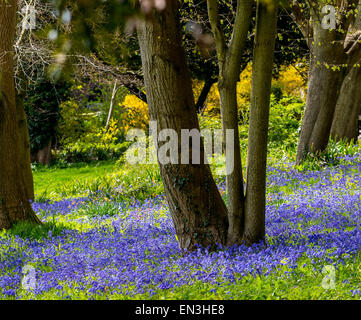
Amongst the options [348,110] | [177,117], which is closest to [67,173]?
[348,110]

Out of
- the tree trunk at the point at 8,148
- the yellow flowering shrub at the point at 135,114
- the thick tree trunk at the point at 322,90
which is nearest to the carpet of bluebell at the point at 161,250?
the tree trunk at the point at 8,148

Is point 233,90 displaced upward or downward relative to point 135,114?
downward

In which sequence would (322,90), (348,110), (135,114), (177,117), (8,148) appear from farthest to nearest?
(135,114), (348,110), (322,90), (8,148), (177,117)

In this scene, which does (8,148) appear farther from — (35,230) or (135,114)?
(135,114)

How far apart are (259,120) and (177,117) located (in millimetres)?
794

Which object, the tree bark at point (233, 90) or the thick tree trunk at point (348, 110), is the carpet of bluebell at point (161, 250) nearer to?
the tree bark at point (233, 90)

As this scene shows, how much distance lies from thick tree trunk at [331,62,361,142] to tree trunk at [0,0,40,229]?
7726 mm

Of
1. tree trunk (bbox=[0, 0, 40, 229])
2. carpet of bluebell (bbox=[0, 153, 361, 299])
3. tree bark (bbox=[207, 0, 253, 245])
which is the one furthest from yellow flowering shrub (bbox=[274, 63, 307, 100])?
tree bark (bbox=[207, 0, 253, 245])

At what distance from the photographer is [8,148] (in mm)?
6953

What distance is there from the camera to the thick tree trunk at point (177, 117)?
4.36 m

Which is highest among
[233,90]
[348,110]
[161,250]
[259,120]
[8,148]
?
[348,110]

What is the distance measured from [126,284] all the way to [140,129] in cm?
1843

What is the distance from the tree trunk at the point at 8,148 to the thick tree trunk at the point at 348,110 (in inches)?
304
